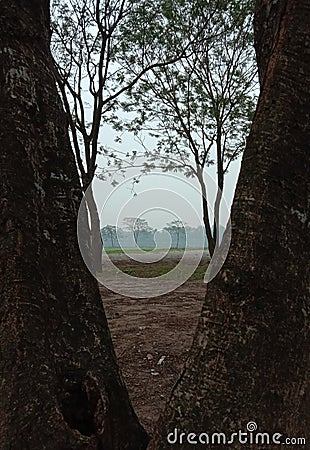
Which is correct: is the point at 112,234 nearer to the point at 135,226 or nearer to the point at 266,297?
the point at 135,226

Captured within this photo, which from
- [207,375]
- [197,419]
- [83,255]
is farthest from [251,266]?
[83,255]

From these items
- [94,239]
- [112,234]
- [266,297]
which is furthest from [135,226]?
[94,239]

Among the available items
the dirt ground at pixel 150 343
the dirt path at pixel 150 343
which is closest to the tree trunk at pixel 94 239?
the dirt ground at pixel 150 343

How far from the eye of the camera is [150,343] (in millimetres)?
4840

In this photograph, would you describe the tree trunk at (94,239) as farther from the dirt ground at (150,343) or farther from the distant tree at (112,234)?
the dirt ground at (150,343)

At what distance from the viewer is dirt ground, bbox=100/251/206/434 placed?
3508mm

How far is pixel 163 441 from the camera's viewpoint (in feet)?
5.16

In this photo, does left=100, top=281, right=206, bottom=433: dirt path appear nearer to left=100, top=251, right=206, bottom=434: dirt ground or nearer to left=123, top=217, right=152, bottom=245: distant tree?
left=100, top=251, right=206, bottom=434: dirt ground

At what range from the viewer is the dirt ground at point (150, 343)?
3508 mm

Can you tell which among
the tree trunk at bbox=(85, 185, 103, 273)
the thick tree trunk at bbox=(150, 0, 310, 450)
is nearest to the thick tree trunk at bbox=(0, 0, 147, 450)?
the thick tree trunk at bbox=(150, 0, 310, 450)

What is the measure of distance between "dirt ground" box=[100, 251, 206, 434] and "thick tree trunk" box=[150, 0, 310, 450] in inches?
54.0

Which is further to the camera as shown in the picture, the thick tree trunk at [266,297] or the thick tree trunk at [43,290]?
the thick tree trunk at [43,290]

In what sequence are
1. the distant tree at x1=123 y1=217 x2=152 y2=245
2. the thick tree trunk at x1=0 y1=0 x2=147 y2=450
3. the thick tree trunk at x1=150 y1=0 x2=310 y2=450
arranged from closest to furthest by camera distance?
the thick tree trunk at x1=150 y1=0 x2=310 y2=450, the thick tree trunk at x1=0 y1=0 x2=147 y2=450, the distant tree at x1=123 y1=217 x2=152 y2=245

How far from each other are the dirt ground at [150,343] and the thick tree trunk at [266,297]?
1371 millimetres
